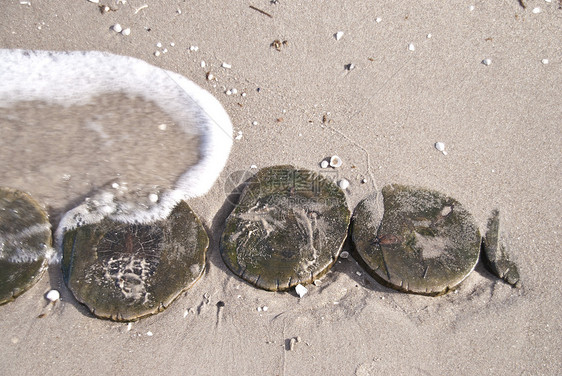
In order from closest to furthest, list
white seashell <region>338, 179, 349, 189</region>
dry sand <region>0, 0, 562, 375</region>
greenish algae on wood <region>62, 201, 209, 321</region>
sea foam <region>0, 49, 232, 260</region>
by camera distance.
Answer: dry sand <region>0, 0, 562, 375</region> < greenish algae on wood <region>62, 201, 209, 321</region> < white seashell <region>338, 179, 349, 189</region> < sea foam <region>0, 49, 232, 260</region>

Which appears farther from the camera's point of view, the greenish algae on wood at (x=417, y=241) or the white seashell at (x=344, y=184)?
the white seashell at (x=344, y=184)

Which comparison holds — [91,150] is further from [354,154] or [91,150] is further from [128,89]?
[354,154]

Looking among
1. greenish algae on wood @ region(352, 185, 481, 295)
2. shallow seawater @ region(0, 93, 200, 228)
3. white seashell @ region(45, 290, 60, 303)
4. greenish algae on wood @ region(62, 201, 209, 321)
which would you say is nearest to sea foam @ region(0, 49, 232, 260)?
shallow seawater @ region(0, 93, 200, 228)

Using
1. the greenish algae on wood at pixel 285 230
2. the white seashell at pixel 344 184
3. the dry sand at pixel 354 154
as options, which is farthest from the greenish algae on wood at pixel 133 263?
A: the white seashell at pixel 344 184

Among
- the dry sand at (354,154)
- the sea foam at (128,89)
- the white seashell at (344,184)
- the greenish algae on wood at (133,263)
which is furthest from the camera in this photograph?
the sea foam at (128,89)

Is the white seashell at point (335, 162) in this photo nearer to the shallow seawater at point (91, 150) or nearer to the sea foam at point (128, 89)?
the sea foam at point (128, 89)

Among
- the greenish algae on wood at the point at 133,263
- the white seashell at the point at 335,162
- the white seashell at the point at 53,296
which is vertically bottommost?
the white seashell at the point at 53,296

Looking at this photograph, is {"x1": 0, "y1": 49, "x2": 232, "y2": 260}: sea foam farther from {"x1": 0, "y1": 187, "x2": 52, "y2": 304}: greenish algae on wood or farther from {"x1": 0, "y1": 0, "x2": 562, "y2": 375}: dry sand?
{"x1": 0, "y1": 187, "x2": 52, "y2": 304}: greenish algae on wood

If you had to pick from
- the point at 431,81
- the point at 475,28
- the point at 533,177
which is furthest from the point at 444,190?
the point at 475,28
